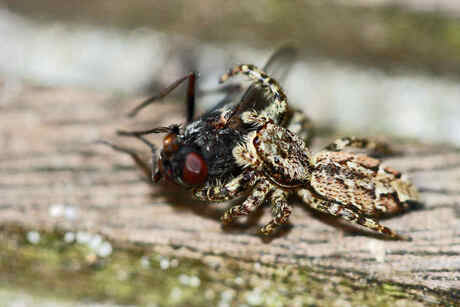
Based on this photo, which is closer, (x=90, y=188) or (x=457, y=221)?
(x=457, y=221)

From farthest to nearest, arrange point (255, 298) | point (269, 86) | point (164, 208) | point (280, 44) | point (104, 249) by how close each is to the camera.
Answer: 1. point (280, 44)
2. point (269, 86)
3. point (164, 208)
4. point (104, 249)
5. point (255, 298)

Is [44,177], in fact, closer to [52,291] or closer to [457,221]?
[52,291]

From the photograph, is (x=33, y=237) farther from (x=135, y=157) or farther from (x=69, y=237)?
(x=135, y=157)

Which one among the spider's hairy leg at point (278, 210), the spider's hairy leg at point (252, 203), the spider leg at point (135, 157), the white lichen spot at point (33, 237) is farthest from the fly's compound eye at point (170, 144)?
the white lichen spot at point (33, 237)

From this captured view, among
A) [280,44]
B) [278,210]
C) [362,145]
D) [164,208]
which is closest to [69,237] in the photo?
[164,208]

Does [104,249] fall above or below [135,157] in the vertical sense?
below

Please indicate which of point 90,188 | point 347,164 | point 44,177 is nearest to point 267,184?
point 347,164

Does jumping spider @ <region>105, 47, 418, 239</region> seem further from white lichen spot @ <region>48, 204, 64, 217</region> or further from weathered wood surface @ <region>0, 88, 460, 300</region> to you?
white lichen spot @ <region>48, 204, 64, 217</region>

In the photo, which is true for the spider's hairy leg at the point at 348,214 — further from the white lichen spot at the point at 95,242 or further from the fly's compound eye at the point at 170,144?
the white lichen spot at the point at 95,242
